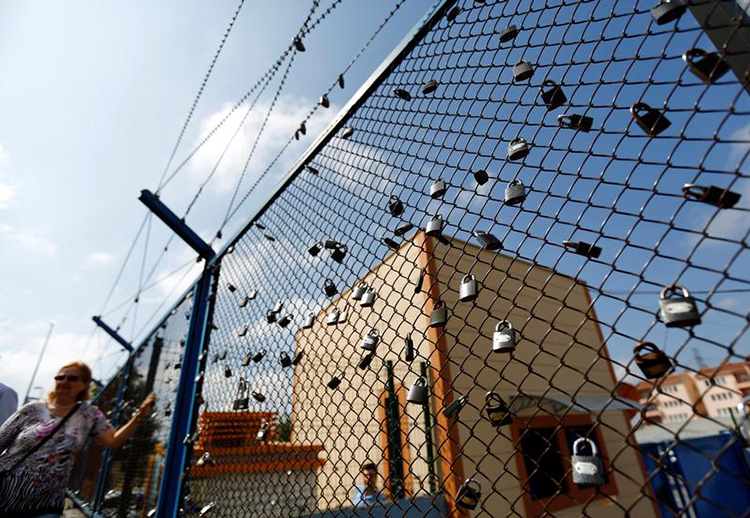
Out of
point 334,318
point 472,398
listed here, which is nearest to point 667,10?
point 334,318

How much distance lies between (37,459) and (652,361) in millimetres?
3086

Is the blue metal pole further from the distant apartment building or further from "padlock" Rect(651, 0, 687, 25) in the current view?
"padlock" Rect(651, 0, 687, 25)

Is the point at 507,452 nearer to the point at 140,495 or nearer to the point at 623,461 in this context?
the point at 623,461

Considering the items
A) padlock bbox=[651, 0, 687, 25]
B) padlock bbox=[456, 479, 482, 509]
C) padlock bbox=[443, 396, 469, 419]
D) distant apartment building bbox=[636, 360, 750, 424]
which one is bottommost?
padlock bbox=[456, 479, 482, 509]

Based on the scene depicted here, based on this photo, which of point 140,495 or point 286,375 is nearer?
point 286,375

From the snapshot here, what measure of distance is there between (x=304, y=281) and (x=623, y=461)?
864 cm

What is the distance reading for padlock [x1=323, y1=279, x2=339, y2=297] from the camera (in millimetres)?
2182

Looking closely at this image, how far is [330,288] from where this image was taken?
2215 mm

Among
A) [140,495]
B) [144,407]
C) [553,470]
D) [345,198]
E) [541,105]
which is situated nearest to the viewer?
[541,105]

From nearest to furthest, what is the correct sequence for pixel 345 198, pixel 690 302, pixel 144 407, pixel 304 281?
pixel 690 302
pixel 345 198
pixel 304 281
pixel 144 407

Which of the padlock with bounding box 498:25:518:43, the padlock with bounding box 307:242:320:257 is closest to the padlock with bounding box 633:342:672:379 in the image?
the padlock with bounding box 498:25:518:43

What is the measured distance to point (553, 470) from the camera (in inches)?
282

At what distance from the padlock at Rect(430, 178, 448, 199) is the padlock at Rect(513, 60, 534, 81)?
1.47 ft

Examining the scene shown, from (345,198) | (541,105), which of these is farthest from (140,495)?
(541,105)
